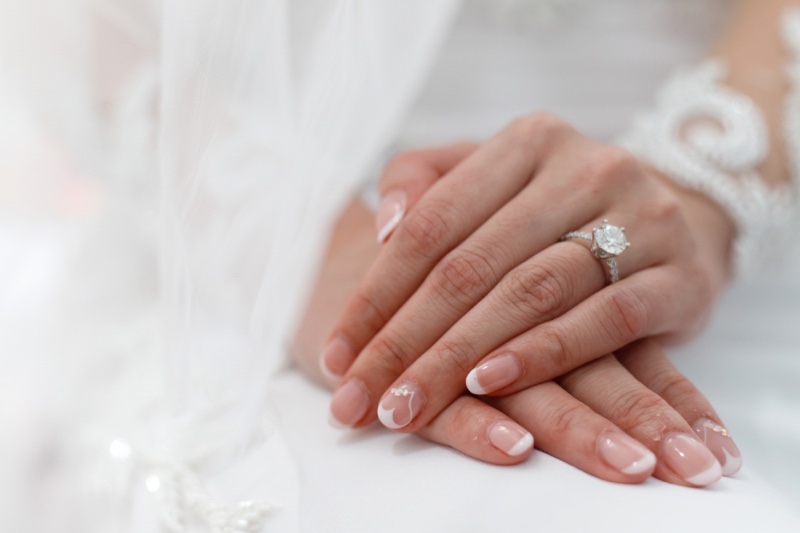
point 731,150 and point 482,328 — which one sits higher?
point 731,150

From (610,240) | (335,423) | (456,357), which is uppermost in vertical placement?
(610,240)

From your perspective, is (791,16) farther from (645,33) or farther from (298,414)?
(298,414)

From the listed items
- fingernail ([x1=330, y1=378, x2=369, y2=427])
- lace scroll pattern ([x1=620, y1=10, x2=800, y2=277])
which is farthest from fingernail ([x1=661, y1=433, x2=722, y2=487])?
lace scroll pattern ([x1=620, y1=10, x2=800, y2=277])

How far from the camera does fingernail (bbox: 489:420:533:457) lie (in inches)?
19.6

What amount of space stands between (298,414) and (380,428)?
0.08 m

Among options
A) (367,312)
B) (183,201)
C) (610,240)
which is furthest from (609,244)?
(183,201)

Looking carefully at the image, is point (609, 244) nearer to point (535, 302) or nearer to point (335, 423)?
point (535, 302)

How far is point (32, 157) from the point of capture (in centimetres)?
74

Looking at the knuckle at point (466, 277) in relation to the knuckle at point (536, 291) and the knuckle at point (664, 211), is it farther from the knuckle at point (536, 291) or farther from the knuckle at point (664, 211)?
the knuckle at point (664, 211)

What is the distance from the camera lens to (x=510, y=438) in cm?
50

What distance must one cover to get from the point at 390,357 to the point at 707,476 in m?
0.25

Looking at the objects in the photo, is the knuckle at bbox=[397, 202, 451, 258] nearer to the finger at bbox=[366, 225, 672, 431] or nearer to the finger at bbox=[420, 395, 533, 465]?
the finger at bbox=[366, 225, 672, 431]

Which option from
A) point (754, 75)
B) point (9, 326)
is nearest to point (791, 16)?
point (754, 75)

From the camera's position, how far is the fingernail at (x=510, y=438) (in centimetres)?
50
